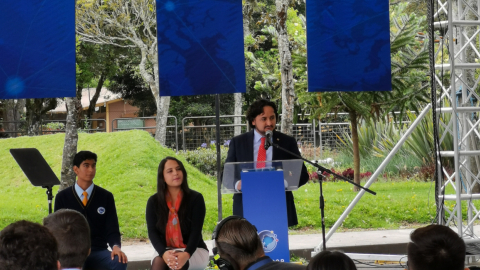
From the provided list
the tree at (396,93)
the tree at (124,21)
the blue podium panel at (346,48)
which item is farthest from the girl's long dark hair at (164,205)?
the tree at (124,21)

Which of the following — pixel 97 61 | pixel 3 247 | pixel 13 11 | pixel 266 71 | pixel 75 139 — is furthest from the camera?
pixel 97 61

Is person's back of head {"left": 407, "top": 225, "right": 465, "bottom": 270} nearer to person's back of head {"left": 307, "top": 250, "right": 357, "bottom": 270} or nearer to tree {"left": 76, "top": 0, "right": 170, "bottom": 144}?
person's back of head {"left": 307, "top": 250, "right": 357, "bottom": 270}

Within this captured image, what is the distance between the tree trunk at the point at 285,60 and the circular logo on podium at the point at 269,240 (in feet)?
14.3

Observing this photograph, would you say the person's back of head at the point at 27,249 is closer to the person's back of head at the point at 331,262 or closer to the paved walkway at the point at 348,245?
the person's back of head at the point at 331,262

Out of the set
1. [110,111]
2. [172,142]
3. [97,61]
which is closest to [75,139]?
[172,142]

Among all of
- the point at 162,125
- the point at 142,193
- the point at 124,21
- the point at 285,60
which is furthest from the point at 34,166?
the point at 124,21

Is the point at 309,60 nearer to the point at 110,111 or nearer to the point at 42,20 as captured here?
the point at 42,20

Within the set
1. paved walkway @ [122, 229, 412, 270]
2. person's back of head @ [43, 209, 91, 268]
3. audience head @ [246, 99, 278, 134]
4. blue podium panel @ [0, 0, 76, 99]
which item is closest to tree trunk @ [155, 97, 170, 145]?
paved walkway @ [122, 229, 412, 270]

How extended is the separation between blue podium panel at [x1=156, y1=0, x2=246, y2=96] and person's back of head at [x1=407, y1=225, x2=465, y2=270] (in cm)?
366

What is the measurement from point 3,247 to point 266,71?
11426 mm

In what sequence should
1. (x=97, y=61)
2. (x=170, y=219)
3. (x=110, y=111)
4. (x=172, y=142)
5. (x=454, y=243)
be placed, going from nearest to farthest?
1. (x=454, y=243)
2. (x=170, y=219)
3. (x=172, y=142)
4. (x=97, y=61)
5. (x=110, y=111)

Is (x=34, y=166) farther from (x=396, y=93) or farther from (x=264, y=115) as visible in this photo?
(x=396, y=93)

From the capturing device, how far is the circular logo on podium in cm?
441

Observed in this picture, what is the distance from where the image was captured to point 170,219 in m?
4.87
